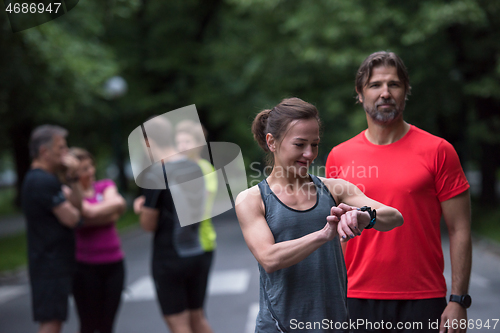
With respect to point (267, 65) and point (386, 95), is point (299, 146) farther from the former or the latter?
point (267, 65)

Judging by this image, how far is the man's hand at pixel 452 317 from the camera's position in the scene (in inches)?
110

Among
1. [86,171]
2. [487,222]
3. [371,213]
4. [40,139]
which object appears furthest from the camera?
A: [487,222]

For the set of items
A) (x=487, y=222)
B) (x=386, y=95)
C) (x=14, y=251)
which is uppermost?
(x=386, y=95)

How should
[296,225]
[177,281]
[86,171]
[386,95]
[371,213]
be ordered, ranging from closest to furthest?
[371,213] < [296,225] < [386,95] < [177,281] < [86,171]

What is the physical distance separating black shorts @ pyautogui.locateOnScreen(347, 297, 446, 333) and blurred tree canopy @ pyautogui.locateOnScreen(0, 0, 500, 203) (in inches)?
292

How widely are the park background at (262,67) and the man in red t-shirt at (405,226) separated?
779 centimetres

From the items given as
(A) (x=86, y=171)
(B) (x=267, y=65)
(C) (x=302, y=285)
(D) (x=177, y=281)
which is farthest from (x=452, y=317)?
(B) (x=267, y=65)

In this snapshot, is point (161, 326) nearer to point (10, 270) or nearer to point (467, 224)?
point (467, 224)

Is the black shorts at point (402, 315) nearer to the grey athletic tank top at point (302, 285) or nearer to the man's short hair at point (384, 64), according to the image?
the grey athletic tank top at point (302, 285)

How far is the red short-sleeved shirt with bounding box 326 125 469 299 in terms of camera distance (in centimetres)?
278

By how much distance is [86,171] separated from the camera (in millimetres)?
5273

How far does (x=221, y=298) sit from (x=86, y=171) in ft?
11.7

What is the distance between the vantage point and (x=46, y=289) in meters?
4.45

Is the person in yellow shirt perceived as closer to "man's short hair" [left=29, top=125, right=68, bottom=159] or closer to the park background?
"man's short hair" [left=29, top=125, right=68, bottom=159]
